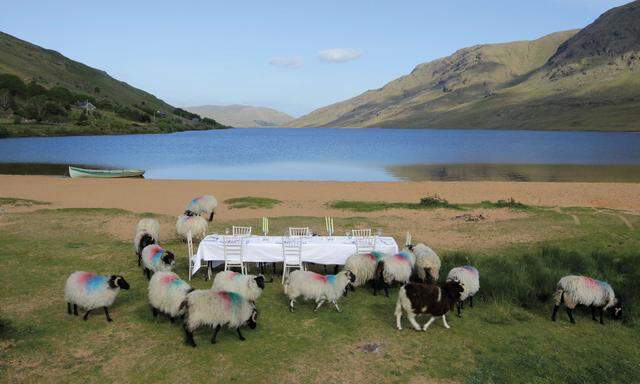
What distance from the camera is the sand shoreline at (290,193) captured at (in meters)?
29.5

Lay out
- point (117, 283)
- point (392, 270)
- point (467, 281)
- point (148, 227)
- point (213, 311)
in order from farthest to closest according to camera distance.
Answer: point (148, 227), point (392, 270), point (467, 281), point (117, 283), point (213, 311)

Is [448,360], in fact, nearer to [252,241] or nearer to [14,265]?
[252,241]

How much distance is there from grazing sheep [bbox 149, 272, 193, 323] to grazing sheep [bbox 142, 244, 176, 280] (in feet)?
6.74

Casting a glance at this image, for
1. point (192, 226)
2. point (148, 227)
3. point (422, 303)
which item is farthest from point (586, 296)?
point (148, 227)

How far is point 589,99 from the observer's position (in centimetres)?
19850

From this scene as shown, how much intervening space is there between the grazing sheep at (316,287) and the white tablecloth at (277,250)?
199 cm

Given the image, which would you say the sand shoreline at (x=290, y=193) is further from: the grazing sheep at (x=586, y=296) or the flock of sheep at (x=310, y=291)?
the grazing sheep at (x=586, y=296)

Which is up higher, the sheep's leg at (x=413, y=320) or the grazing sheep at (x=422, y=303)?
the grazing sheep at (x=422, y=303)

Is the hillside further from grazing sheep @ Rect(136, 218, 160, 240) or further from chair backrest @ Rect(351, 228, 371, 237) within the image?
chair backrest @ Rect(351, 228, 371, 237)

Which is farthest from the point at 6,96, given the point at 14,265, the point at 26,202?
the point at 14,265

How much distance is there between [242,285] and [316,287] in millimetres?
1893

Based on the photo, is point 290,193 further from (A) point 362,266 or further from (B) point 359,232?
(A) point 362,266

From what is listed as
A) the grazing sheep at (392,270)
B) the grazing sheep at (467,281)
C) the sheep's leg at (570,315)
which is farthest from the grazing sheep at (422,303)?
the sheep's leg at (570,315)

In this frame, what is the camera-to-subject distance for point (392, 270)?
13.0m
